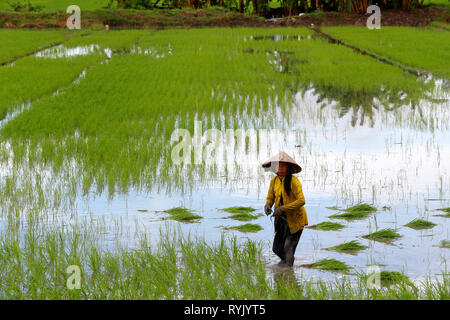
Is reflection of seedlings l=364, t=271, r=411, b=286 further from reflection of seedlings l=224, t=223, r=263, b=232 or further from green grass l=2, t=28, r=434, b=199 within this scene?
green grass l=2, t=28, r=434, b=199

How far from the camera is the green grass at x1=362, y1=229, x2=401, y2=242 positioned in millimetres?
3954

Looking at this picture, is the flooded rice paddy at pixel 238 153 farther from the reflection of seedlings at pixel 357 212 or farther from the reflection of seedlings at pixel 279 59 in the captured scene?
the reflection of seedlings at pixel 279 59

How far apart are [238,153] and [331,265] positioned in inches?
127

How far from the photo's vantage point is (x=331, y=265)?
3.43 metres

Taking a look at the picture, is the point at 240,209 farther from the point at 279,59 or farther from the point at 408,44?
the point at 408,44

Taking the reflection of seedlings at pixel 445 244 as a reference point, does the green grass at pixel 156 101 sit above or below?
above

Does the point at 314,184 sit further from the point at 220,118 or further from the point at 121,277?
the point at 220,118

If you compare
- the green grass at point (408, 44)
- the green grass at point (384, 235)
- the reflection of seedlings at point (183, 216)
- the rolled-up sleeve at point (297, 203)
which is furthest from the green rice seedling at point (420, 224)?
the green grass at point (408, 44)

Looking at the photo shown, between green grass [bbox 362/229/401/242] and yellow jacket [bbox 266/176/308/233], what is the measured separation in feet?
2.28

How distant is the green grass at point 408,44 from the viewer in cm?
1390

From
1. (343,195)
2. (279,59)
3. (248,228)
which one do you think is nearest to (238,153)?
(343,195)

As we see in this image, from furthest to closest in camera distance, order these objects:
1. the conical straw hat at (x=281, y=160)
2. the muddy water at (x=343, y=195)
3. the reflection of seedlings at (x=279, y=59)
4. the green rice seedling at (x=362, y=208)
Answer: the reflection of seedlings at (x=279, y=59)
the green rice seedling at (x=362, y=208)
the muddy water at (x=343, y=195)
the conical straw hat at (x=281, y=160)

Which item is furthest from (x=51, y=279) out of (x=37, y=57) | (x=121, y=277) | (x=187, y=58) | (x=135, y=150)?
(x=37, y=57)
